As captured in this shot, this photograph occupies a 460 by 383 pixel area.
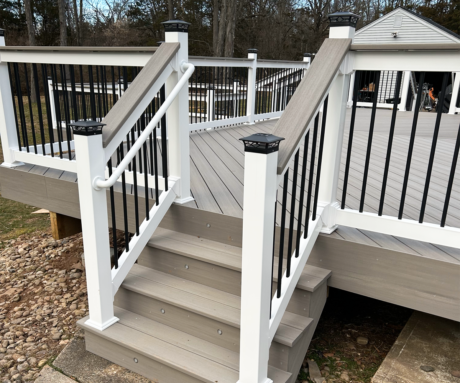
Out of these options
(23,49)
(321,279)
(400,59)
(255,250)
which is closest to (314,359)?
(321,279)

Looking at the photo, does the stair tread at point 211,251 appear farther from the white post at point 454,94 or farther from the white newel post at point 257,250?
the white post at point 454,94

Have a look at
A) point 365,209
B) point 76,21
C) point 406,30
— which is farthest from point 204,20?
point 365,209

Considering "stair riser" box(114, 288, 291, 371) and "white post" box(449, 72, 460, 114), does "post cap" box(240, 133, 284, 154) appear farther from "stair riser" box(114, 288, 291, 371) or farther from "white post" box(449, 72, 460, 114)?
"white post" box(449, 72, 460, 114)

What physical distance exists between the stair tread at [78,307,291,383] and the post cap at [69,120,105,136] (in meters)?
1.16

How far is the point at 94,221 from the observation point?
7.16ft

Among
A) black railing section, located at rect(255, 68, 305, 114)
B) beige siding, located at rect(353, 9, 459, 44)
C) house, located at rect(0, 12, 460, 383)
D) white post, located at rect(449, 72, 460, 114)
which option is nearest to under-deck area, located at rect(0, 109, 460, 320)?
house, located at rect(0, 12, 460, 383)

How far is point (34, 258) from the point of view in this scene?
15.4 feet

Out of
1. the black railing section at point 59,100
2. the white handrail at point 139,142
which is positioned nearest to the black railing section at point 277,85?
the black railing section at point 59,100

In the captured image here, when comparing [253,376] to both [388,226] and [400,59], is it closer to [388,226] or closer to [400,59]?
[388,226]

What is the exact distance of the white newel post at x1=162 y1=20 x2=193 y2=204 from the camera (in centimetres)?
260

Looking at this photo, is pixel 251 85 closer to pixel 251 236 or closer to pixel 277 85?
pixel 277 85

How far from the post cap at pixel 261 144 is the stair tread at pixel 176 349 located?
3.83 feet

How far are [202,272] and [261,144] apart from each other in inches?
47.9

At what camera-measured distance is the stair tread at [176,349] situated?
2074mm
